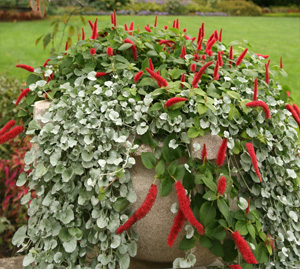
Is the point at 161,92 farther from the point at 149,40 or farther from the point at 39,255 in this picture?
the point at 39,255

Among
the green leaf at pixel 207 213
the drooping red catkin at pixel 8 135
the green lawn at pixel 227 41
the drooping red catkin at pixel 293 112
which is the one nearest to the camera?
the green leaf at pixel 207 213

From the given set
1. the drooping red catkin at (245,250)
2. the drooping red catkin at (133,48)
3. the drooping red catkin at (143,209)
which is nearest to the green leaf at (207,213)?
the drooping red catkin at (245,250)

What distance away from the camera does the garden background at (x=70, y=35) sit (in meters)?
2.97

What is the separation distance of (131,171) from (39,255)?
542mm

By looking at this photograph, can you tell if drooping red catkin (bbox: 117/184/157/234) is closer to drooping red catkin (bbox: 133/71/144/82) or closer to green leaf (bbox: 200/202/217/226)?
green leaf (bbox: 200/202/217/226)

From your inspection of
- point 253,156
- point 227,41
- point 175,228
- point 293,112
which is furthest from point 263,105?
point 227,41

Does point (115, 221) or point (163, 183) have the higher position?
point (163, 183)

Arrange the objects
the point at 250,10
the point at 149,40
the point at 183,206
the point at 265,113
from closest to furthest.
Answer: the point at 183,206 → the point at 265,113 → the point at 149,40 → the point at 250,10

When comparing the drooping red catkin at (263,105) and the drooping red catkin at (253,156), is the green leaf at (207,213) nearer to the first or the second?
the drooping red catkin at (253,156)

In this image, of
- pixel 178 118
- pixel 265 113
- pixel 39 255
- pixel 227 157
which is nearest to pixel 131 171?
pixel 178 118

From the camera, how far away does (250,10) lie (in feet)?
57.7

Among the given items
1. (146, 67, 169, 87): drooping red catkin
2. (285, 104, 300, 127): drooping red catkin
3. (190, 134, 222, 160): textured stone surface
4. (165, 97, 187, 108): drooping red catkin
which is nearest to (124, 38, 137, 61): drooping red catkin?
(146, 67, 169, 87): drooping red catkin

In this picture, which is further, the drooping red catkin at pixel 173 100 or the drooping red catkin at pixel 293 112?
the drooping red catkin at pixel 293 112

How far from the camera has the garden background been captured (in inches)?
117
